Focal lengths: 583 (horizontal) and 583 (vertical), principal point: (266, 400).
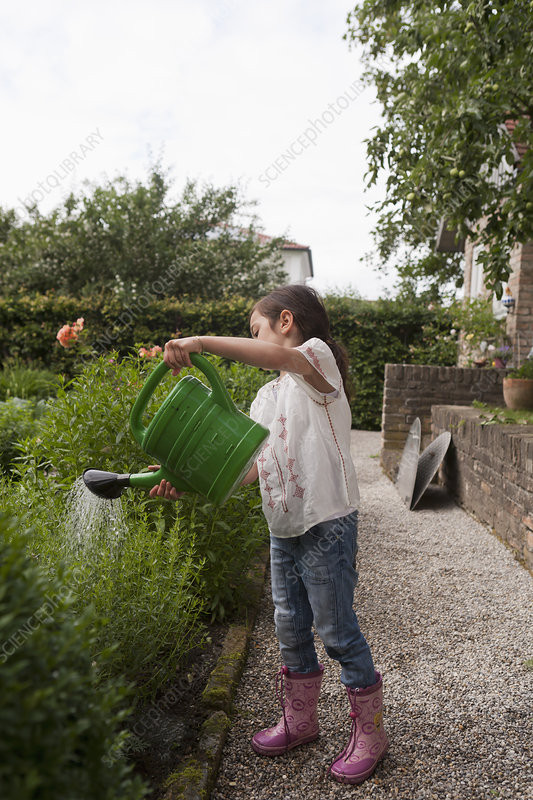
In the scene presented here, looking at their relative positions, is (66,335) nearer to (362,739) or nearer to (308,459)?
(308,459)

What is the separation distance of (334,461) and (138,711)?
38.3 inches

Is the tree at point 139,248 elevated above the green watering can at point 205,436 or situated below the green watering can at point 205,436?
above

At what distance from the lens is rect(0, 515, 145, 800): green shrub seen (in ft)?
2.07

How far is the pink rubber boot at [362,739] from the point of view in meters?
1.67

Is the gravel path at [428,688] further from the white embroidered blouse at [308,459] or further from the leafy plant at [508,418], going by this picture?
the leafy plant at [508,418]

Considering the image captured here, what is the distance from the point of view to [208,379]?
4.49 ft

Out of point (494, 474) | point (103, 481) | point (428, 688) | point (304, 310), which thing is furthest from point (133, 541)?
point (494, 474)

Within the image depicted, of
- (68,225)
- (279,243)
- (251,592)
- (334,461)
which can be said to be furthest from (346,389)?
(279,243)

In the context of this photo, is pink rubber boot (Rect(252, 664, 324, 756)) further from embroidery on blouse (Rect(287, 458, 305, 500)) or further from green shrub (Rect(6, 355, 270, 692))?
embroidery on blouse (Rect(287, 458, 305, 500))

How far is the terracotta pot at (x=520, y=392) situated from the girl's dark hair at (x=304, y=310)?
4.13 m

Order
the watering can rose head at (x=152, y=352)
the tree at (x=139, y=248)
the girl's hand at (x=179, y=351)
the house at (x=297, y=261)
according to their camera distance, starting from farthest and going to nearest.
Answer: the house at (x=297, y=261), the tree at (x=139, y=248), the watering can rose head at (x=152, y=352), the girl's hand at (x=179, y=351)

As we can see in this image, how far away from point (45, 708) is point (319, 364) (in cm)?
106

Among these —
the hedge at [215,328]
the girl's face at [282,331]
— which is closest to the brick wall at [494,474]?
the girl's face at [282,331]

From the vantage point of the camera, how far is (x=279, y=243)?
1789 centimetres
